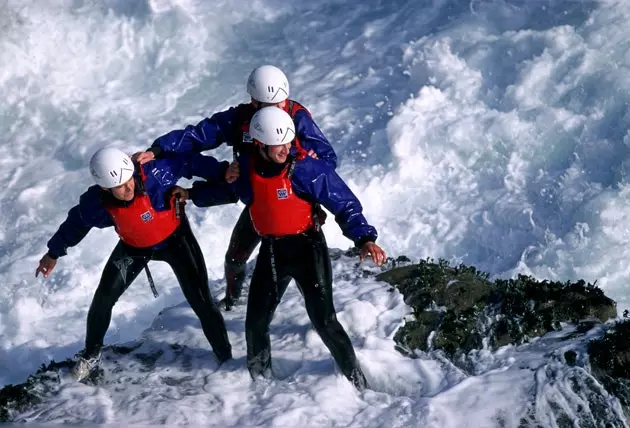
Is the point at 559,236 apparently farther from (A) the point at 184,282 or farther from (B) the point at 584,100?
(A) the point at 184,282

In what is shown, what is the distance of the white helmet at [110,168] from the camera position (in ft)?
17.4

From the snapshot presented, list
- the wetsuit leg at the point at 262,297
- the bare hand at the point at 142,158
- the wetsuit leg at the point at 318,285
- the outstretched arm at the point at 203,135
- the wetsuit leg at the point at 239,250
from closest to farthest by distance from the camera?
the wetsuit leg at the point at 318,285
the wetsuit leg at the point at 262,297
the bare hand at the point at 142,158
the outstretched arm at the point at 203,135
the wetsuit leg at the point at 239,250

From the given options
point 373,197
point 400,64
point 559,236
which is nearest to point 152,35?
point 400,64

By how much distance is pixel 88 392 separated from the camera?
611cm

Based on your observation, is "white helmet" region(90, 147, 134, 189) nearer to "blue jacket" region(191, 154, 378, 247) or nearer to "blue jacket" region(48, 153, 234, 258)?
"blue jacket" region(48, 153, 234, 258)

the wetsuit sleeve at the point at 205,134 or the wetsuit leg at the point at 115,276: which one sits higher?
the wetsuit sleeve at the point at 205,134

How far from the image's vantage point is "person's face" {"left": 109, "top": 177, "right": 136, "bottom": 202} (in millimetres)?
5434

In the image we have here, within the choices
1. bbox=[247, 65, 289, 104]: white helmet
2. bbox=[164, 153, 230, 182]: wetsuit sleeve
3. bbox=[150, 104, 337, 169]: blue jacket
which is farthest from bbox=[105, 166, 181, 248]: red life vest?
bbox=[247, 65, 289, 104]: white helmet

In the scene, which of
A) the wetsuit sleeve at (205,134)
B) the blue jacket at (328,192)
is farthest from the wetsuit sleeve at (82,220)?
the blue jacket at (328,192)

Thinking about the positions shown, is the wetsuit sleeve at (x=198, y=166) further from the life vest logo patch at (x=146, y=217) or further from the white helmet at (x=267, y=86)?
the white helmet at (x=267, y=86)

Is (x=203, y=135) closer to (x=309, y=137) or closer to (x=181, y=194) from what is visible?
(x=181, y=194)

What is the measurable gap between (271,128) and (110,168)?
1.16 meters

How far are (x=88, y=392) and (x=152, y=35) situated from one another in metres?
10.6

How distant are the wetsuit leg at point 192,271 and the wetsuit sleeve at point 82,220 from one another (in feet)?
1.65
